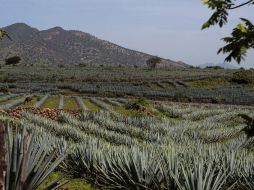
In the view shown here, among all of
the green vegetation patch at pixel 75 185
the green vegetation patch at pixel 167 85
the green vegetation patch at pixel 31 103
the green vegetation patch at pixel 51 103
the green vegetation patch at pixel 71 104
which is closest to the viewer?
the green vegetation patch at pixel 75 185

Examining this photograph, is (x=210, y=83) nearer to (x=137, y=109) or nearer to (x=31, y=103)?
(x=137, y=109)

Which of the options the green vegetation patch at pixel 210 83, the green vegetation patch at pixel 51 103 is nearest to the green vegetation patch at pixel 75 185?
the green vegetation patch at pixel 51 103

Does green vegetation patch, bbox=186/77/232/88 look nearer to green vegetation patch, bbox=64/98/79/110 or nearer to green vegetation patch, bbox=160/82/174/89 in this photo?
green vegetation patch, bbox=160/82/174/89

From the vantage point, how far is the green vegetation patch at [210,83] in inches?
2670

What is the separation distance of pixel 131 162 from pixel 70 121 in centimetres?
1519

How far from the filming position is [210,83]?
229 feet

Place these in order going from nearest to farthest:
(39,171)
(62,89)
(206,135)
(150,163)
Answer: (39,171) → (150,163) → (206,135) → (62,89)

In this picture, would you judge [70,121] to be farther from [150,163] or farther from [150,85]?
[150,85]

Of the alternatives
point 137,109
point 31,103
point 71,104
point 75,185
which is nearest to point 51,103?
point 71,104

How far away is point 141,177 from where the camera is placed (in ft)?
29.5

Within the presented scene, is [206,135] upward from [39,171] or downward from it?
downward

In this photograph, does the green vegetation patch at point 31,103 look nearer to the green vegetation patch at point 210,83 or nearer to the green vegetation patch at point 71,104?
the green vegetation patch at point 71,104

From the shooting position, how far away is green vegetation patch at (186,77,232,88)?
67812mm

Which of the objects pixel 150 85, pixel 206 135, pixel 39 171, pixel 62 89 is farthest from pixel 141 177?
pixel 150 85
